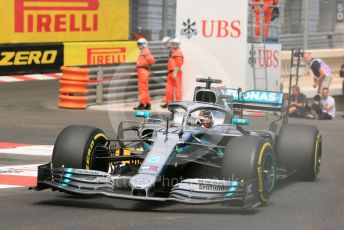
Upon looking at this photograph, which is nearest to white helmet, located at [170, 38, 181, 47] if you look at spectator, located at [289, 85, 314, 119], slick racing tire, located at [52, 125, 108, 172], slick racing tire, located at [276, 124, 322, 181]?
spectator, located at [289, 85, 314, 119]

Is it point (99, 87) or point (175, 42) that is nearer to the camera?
point (175, 42)

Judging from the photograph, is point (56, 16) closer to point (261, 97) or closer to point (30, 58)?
point (30, 58)

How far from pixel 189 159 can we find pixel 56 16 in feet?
60.3

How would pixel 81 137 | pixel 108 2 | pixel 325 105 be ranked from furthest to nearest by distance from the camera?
pixel 108 2
pixel 325 105
pixel 81 137

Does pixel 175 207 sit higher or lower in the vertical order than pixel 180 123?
lower

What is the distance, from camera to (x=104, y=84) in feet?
76.3

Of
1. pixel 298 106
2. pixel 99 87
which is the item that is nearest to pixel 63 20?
pixel 99 87

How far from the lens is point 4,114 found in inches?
802

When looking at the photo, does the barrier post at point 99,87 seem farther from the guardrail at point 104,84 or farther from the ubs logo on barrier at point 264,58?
the ubs logo on barrier at point 264,58

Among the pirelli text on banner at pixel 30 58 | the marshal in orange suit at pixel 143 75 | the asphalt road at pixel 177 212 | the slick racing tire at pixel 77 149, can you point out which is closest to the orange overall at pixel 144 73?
the marshal in orange suit at pixel 143 75

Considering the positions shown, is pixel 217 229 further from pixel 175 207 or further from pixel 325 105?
pixel 325 105

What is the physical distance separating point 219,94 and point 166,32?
63.0 feet

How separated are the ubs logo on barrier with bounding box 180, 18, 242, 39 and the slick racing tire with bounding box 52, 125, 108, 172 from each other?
12329 millimetres

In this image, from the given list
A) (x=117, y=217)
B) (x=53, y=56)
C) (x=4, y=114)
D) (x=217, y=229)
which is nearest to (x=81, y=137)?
(x=117, y=217)
